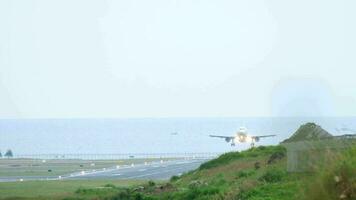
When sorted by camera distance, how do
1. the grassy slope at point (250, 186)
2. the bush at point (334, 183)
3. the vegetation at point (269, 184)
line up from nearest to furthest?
the bush at point (334, 183) < the vegetation at point (269, 184) < the grassy slope at point (250, 186)

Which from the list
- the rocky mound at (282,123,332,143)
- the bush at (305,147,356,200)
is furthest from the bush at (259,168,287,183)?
the bush at (305,147,356,200)

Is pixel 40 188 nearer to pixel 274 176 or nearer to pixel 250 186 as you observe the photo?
pixel 274 176

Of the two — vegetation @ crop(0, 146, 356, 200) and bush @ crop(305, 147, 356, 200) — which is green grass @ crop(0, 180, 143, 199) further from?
bush @ crop(305, 147, 356, 200)

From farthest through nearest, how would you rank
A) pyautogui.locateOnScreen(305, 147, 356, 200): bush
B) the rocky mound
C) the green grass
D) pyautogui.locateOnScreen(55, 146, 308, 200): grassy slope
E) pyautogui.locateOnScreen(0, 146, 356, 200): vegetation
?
the green grass < the rocky mound < pyautogui.locateOnScreen(55, 146, 308, 200): grassy slope < pyautogui.locateOnScreen(0, 146, 356, 200): vegetation < pyautogui.locateOnScreen(305, 147, 356, 200): bush

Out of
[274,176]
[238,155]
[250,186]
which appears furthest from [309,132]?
[238,155]

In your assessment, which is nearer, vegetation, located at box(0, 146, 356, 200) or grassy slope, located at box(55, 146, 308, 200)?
vegetation, located at box(0, 146, 356, 200)

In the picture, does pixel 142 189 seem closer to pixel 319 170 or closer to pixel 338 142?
pixel 338 142

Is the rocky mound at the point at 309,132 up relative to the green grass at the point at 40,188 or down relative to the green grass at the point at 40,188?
up

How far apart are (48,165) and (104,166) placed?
856cm

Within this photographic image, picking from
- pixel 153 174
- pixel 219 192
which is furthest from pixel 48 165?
pixel 219 192

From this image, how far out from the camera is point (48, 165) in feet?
310

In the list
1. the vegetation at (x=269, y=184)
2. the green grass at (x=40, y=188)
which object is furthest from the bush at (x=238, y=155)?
the green grass at (x=40, y=188)

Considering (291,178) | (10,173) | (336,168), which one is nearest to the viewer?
(336,168)

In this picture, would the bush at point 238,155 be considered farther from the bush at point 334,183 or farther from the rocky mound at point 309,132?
the bush at point 334,183
